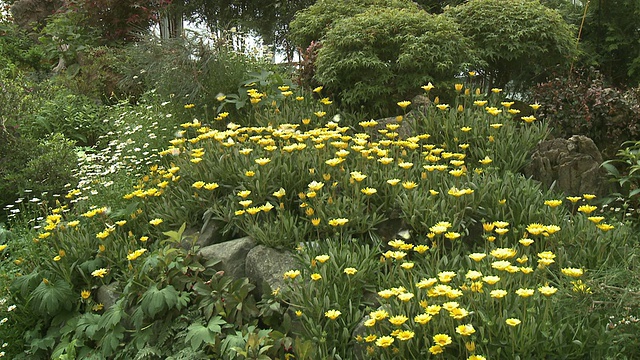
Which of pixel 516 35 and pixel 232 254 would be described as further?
pixel 516 35

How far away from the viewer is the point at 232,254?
412cm

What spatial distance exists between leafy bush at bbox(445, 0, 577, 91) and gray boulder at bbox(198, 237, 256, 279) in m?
3.78

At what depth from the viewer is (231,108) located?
22.5ft

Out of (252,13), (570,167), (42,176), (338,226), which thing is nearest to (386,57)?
(570,167)

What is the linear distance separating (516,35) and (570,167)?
2.65 meters

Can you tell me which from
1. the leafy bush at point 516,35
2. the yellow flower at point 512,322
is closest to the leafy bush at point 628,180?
the leafy bush at point 516,35

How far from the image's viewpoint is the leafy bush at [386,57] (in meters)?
6.28

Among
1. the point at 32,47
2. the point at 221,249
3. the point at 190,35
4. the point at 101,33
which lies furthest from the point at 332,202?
the point at 32,47

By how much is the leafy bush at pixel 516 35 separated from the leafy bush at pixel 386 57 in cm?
60

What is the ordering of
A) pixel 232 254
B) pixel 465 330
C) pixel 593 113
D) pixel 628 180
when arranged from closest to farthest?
pixel 465 330
pixel 232 254
pixel 628 180
pixel 593 113

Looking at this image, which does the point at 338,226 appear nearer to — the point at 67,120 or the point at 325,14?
the point at 325,14

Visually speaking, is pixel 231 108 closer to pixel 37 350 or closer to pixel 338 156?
pixel 338 156

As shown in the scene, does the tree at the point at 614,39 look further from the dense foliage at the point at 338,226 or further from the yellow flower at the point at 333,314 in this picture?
the yellow flower at the point at 333,314

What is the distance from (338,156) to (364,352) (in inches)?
63.9
